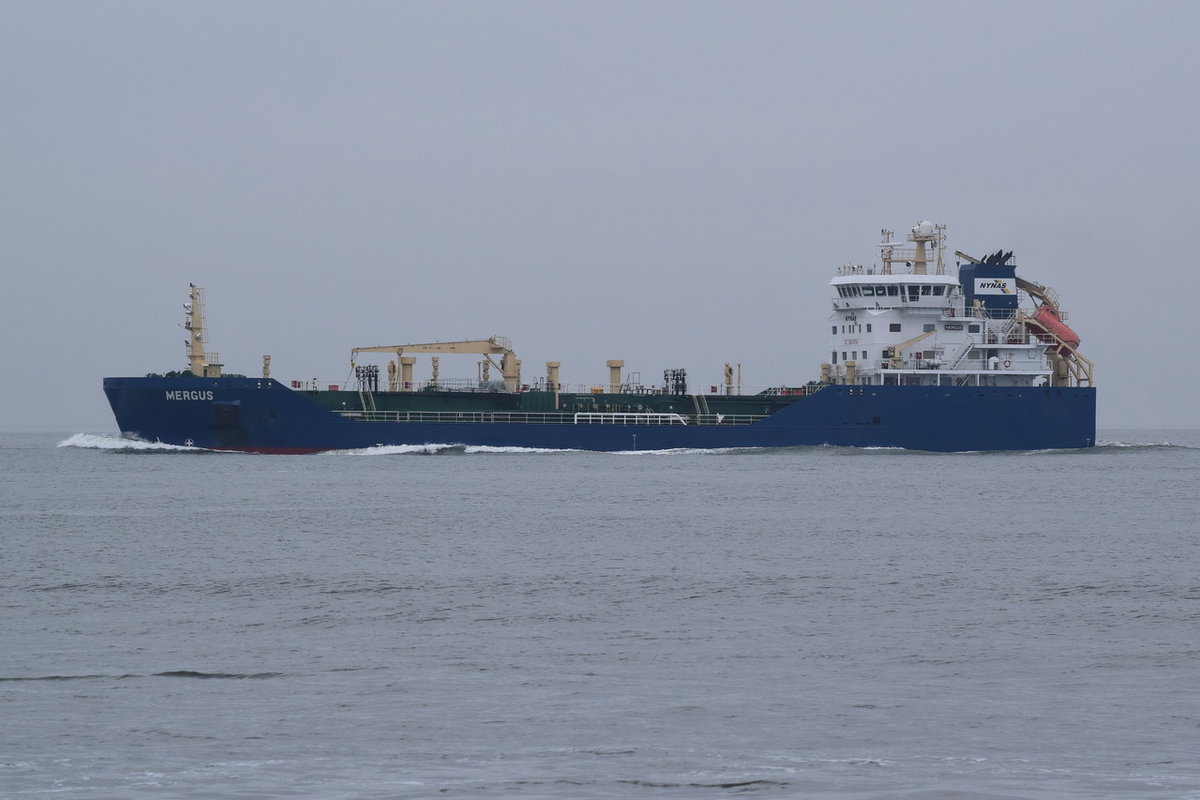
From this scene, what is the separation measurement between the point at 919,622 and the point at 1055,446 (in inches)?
1620

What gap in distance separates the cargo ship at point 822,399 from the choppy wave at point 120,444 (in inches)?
16.1

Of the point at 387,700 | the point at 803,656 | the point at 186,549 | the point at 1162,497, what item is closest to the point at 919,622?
the point at 803,656

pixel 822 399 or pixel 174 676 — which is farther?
pixel 822 399

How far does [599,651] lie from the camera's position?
1694 cm

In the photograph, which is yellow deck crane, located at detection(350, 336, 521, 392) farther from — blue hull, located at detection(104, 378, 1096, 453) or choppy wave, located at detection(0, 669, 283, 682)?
choppy wave, located at detection(0, 669, 283, 682)

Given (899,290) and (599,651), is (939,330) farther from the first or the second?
(599,651)

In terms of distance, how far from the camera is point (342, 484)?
43.2 metres

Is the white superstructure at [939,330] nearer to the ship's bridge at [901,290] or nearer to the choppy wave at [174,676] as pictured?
the ship's bridge at [901,290]

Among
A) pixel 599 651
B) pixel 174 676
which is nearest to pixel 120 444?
pixel 174 676

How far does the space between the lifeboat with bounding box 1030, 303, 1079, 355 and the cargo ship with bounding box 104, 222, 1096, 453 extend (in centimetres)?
8

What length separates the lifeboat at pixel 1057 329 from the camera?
2301 inches

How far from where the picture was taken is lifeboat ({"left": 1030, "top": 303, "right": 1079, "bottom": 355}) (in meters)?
58.4

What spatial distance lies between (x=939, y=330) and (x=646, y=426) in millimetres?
12287

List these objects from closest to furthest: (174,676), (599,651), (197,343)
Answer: (174,676)
(599,651)
(197,343)
